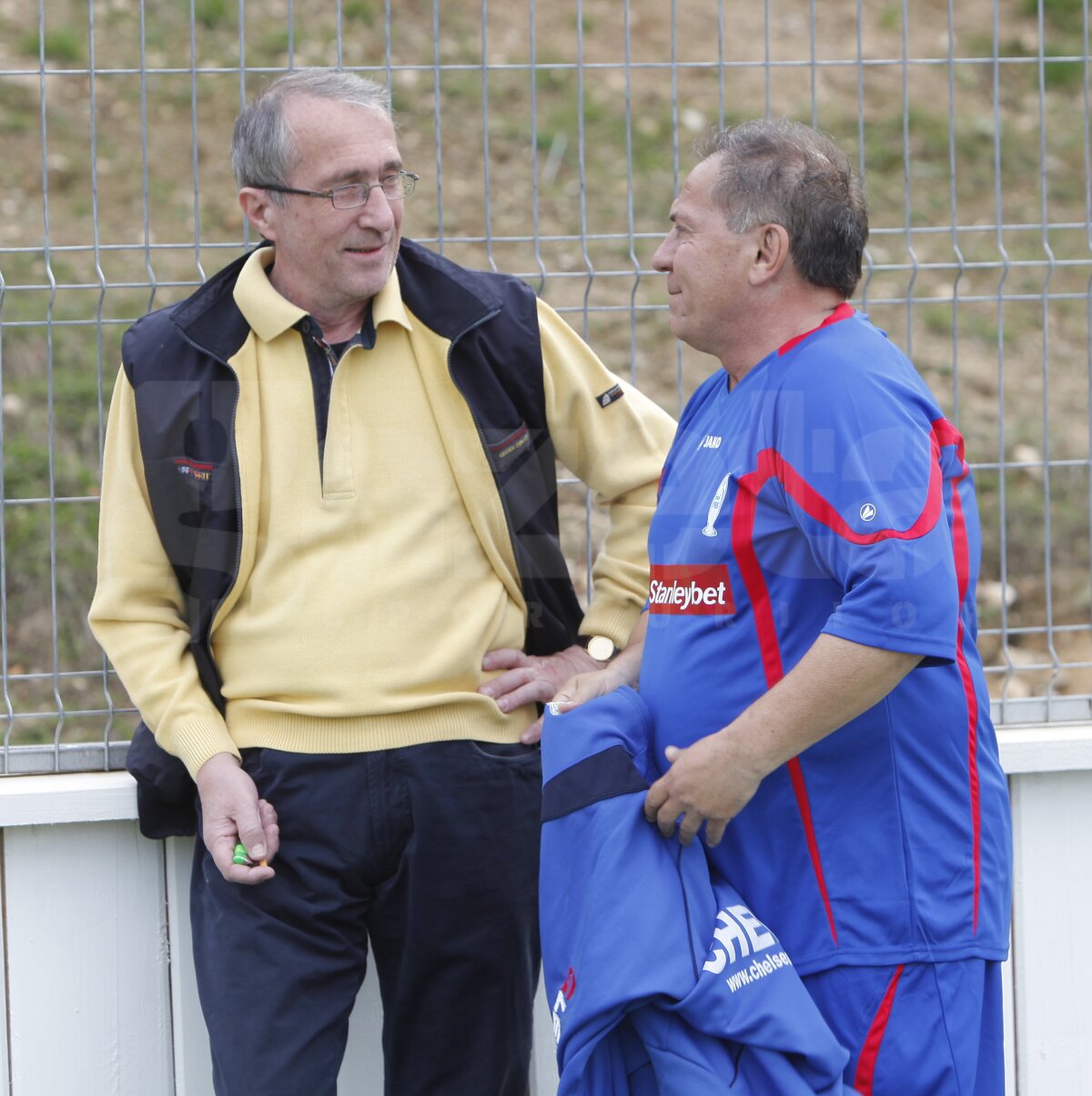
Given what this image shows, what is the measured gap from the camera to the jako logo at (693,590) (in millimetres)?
1955

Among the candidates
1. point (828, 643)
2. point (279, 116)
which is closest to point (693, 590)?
point (828, 643)

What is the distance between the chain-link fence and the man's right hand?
146 cm

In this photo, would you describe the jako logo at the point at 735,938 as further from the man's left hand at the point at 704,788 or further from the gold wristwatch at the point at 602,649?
the gold wristwatch at the point at 602,649

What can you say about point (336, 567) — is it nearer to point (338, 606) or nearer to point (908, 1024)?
point (338, 606)

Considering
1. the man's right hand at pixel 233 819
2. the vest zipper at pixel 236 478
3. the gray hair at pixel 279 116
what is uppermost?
the gray hair at pixel 279 116

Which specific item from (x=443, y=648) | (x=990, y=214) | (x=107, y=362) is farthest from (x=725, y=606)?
(x=990, y=214)

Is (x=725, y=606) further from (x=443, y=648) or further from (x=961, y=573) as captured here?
(x=443, y=648)

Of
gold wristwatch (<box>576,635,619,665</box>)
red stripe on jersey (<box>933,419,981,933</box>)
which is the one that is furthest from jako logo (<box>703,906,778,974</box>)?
gold wristwatch (<box>576,635,619,665</box>)

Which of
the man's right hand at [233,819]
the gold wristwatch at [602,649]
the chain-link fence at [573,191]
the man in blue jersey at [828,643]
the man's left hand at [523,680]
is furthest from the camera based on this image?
the chain-link fence at [573,191]

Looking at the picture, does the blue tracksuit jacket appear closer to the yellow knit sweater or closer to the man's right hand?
the yellow knit sweater

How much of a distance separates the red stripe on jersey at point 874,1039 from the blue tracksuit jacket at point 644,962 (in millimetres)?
46

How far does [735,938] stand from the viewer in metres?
1.89

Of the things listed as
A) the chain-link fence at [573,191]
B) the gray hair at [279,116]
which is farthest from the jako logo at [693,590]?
the chain-link fence at [573,191]

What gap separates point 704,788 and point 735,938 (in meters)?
0.20
